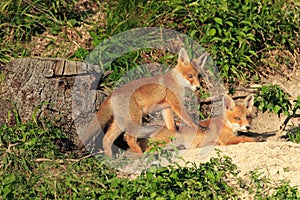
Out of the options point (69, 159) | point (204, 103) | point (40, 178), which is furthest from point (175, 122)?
point (40, 178)

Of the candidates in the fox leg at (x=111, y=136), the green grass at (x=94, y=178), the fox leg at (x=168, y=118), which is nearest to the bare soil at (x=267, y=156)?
the green grass at (x=94, y=178)

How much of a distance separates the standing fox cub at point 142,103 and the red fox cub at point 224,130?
0.48 ft

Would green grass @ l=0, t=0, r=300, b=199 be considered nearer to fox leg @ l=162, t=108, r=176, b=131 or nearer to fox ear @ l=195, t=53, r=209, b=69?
fox ear @ l=195, t=53, r=209, b=69

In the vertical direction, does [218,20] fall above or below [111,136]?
above

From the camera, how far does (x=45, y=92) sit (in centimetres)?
739

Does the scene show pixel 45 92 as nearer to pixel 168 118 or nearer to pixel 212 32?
pixel 168 118

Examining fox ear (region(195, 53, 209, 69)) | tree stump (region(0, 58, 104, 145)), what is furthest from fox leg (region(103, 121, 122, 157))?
fox ear (region(195, 53, 209, 69))

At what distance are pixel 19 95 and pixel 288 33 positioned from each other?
4.88m

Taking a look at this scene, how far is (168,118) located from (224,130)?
809 mm

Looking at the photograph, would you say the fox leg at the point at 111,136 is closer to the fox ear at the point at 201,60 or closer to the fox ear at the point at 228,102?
the fox ear at the point at 228,102

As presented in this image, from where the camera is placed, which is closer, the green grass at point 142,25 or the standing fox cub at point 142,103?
the standing fox cub at point 142,103

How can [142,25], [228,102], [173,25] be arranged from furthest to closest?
[173,25] → [142,25] → [228,102]

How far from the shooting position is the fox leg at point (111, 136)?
7555 mm

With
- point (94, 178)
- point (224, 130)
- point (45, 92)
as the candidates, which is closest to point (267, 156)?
point (224, 130)
